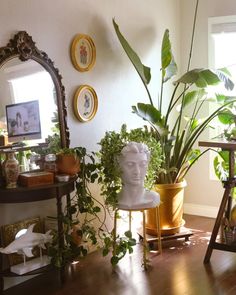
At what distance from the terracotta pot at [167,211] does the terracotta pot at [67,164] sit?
1.00 m

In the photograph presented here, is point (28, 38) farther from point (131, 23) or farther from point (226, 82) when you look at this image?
point (226, 82)

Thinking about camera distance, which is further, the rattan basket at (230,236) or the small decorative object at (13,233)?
the rattan basket at (230,236)

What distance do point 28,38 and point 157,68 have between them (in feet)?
5.93

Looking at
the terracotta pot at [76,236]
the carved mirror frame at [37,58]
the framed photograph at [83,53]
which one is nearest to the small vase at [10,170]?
the carved mirror frame at [37,58]

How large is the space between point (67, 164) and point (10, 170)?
1.49ft

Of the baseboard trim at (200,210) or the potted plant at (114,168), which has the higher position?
the potted plant at (114,168)

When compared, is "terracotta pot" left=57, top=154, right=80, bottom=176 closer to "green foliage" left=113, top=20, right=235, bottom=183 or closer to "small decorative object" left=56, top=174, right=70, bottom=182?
"small decorative object" left=56, top=174, right=70, bottom=182

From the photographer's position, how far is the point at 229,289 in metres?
2.94

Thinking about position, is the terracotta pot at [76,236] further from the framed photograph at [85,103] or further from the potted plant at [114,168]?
the framed photograph at [85,103]

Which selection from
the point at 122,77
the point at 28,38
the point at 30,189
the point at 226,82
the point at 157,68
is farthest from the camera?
the point at 157,68

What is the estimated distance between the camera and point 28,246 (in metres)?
2.92

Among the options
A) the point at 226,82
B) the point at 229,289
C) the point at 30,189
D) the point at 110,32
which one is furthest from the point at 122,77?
the point at 229,289

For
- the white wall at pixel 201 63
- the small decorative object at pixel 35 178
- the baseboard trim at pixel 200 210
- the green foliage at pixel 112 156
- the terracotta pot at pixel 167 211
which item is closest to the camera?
the small decorative object at pixel 35 178

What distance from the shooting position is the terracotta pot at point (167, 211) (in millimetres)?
3873
